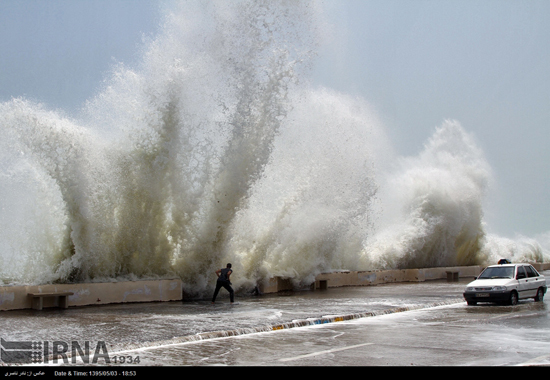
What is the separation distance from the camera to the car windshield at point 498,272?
584 inches

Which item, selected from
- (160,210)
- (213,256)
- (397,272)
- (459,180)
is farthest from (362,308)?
(459,180)

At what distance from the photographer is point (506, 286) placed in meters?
14.1

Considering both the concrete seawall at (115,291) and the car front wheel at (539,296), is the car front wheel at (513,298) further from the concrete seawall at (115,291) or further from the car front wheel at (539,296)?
the concrete seawall at (115,291)

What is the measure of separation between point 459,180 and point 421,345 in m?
35.0

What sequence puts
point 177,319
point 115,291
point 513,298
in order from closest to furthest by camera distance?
point 177,319
point 513,298
point 115,291

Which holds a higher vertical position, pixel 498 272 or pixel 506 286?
pixel 498 272

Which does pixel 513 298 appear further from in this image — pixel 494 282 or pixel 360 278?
pixel 360 278

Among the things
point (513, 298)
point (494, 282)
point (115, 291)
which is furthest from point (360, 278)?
point (115, 291)

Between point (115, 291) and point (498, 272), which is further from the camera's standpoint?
point (498, 272)

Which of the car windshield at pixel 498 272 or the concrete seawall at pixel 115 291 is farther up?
the car windshield at pixel 498 272

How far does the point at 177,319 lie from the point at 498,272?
9179mm

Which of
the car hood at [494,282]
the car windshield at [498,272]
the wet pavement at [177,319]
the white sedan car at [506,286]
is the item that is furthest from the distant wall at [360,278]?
the car hood at [494,282]
